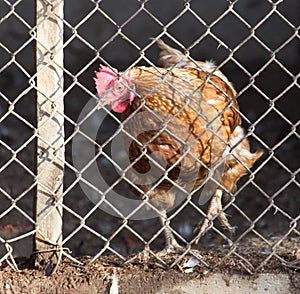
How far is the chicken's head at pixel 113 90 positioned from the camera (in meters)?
3.60

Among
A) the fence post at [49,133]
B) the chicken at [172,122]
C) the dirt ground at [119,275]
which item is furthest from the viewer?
→ the chicken at [172,122]

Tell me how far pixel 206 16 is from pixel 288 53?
4.51 feet

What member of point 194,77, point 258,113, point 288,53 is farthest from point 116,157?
point 288,53

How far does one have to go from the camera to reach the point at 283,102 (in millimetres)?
7645

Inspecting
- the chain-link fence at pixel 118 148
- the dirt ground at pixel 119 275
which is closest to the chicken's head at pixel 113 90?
the chain-link fence at pixel 118 148

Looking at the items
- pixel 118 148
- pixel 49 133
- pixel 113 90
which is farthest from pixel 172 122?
pixel 118 148

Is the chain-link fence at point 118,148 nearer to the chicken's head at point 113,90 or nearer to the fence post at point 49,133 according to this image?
the fence post at point 49,133

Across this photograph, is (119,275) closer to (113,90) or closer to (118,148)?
(113,90)

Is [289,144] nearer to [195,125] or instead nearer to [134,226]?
[134,226]

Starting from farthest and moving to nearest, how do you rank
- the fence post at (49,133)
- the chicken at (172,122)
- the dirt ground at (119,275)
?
the chicken at (172,122) → the dirt ground at (119,275) → the fence post at (49,133)

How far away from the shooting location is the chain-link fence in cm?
284

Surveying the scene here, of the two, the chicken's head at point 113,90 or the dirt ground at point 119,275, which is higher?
the chicken's head at point 113,90

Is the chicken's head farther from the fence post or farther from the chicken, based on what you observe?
the fence post

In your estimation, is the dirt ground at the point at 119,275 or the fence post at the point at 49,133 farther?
the dirt ground at the point at 119,275
